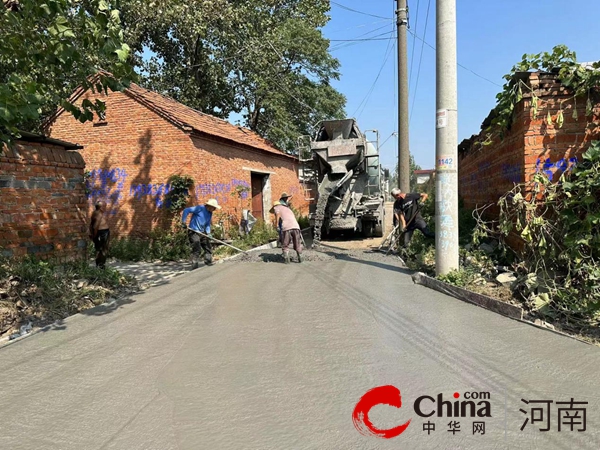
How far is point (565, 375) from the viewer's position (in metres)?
3.55

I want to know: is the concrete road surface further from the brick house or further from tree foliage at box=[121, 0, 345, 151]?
tree foliage at box=[121, 0, 345, 151]

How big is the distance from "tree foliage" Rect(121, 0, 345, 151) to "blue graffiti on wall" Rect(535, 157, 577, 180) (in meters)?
16.7

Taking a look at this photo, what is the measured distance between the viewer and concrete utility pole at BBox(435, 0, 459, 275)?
6742 millimetres

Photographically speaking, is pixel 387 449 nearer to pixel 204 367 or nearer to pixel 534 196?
pixel 204 367

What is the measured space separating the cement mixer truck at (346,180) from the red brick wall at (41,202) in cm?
657

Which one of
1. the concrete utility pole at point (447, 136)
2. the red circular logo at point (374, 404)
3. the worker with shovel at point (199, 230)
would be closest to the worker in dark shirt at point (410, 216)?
the concrete utility pole at point (447, 136)

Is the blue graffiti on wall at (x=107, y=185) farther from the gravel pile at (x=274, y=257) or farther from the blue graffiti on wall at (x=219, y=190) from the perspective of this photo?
the gravel pile at (x=274, y=257)

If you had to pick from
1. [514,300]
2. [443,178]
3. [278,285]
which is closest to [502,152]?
[443,178]

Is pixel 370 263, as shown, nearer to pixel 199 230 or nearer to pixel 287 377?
pixel 199 230

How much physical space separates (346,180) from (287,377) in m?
9.94

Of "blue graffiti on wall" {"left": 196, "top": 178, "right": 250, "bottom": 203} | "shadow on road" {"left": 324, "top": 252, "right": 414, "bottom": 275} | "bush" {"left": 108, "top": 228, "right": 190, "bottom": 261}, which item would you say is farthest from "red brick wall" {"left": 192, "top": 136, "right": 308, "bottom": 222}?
"shadow on road" {"left": 324, "top": 252, "right": 414, "bottom": 275}

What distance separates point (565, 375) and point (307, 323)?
2.73 m

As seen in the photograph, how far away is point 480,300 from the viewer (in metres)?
5.70

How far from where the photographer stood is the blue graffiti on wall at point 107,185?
13156 mm
